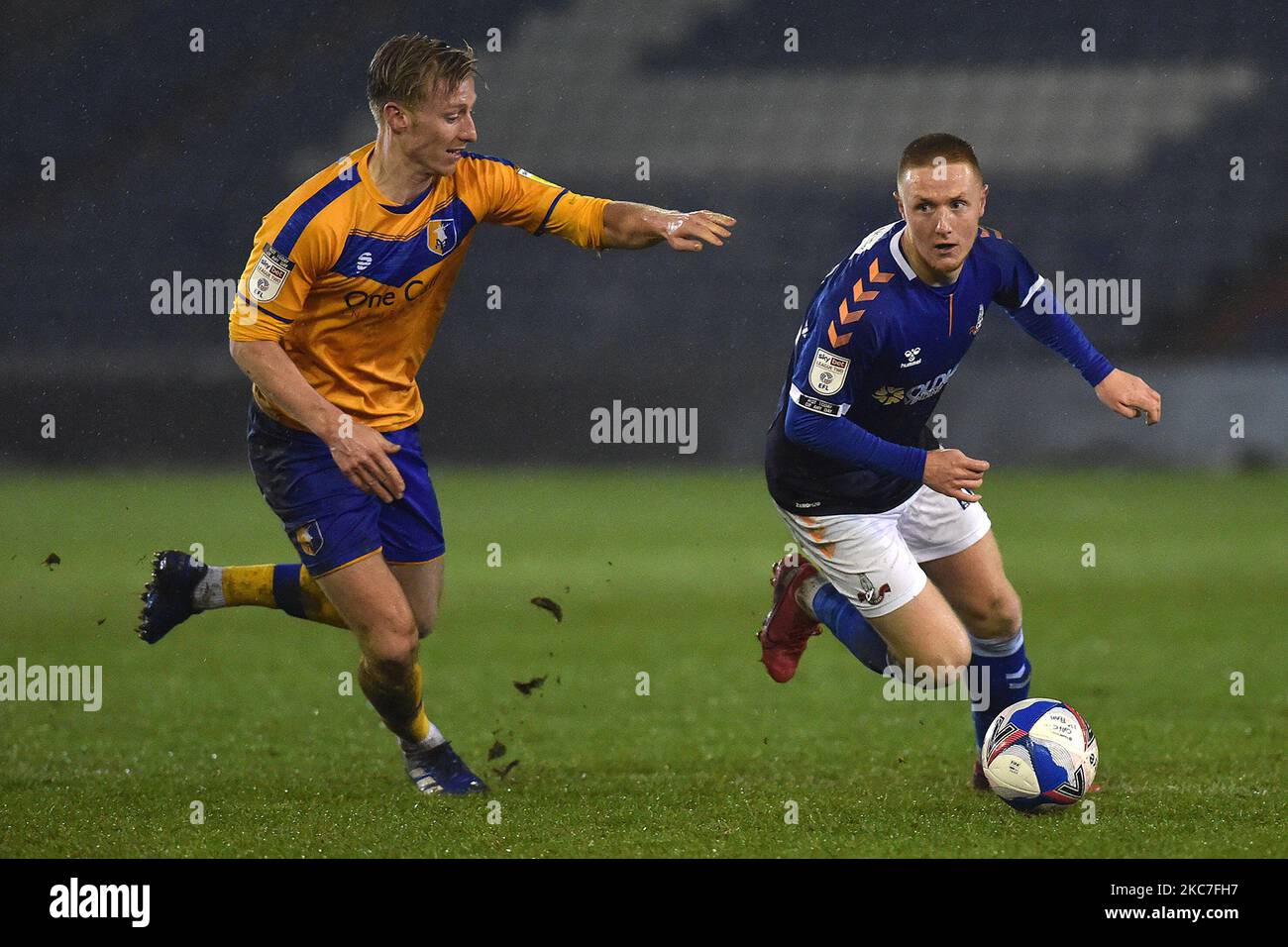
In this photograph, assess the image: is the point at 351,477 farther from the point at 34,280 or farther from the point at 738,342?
the point at 34,280

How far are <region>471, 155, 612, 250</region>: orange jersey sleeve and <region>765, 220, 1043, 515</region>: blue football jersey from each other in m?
0.77

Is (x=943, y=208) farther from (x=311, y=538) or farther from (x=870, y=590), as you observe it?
(x=311, y=538)

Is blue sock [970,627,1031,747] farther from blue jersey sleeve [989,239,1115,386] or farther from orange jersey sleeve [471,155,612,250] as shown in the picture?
orange jersey sleeve [471,155,612,250]

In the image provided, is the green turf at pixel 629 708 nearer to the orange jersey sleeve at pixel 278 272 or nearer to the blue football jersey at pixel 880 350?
the blue football jersey at pixel 880 350

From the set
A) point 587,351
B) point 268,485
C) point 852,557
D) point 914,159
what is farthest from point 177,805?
point 587,351

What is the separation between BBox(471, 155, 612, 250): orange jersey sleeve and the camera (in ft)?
15.9

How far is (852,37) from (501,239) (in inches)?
202

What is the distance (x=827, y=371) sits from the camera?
14.4ft

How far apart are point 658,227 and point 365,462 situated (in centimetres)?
114

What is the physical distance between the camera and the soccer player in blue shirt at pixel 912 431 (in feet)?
14.1

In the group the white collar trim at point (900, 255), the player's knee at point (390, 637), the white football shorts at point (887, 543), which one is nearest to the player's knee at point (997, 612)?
the white football shorts at point (887, 543)

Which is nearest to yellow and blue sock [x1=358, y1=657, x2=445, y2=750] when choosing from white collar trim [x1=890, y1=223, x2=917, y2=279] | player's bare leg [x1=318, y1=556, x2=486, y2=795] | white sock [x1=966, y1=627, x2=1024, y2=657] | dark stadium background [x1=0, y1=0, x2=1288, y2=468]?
player's bare leg [x1=318, y1=556, x2=486, y2=795]

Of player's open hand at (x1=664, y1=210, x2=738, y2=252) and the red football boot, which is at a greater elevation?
player's open hand at (x1=664, y1=210, x2=738, y2=252)

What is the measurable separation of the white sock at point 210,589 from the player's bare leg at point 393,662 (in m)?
0.71
